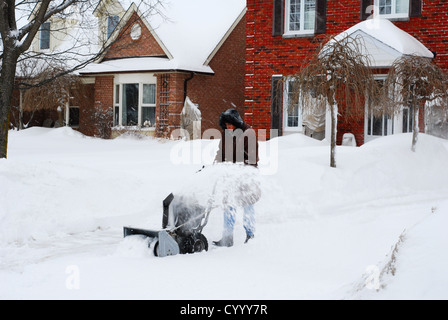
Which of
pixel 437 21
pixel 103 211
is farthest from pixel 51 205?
pixel 437 21

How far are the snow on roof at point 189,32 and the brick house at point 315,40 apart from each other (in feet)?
16.4

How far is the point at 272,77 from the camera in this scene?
65.5ft

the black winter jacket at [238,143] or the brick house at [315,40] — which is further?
the brick house at [315,40]

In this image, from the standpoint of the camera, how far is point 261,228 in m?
8.95

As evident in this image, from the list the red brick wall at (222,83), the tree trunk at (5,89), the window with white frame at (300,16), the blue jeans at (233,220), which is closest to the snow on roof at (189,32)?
the red brick wall at (222,83)

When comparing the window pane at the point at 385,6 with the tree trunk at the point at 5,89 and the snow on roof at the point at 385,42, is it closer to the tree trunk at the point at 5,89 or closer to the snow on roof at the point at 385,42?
the snow on roof at the point at 385,42

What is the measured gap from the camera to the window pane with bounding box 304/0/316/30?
19.5 metres

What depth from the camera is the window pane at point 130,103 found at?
26.4m

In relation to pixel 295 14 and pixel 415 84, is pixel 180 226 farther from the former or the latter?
pixel 295 14

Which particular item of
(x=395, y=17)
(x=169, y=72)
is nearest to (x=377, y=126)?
(x=395, y=17)

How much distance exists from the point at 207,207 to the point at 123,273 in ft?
4.48

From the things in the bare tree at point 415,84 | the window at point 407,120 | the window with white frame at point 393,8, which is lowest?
the window at point 407,120
